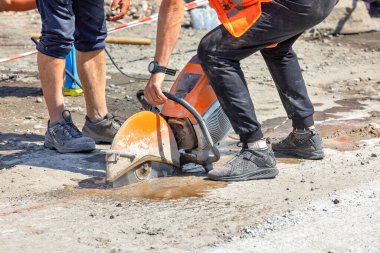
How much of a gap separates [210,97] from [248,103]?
290 millimetres

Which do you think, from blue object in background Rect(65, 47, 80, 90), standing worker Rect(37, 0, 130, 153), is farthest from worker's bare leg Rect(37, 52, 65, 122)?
blue object in background Rect(65, 47, 80, 90)

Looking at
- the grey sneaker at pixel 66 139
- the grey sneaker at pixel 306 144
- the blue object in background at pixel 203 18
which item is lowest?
the blue object in background at pixel 203 18

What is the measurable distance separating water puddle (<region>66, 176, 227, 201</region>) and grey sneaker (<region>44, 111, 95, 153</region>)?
0.61 m

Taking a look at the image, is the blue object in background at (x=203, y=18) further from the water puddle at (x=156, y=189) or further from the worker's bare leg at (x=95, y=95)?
the water puddle at (x=156, y=189)

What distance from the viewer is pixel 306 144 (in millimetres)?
5938

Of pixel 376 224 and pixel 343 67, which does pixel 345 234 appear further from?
pixel 343 67

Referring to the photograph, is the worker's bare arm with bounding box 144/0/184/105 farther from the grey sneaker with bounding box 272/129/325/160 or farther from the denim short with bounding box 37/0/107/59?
the grey sneaker with bounding box 272/129/325/160

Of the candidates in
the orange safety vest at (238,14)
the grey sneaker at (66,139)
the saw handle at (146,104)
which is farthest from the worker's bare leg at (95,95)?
the orange safety vest at (238,14)

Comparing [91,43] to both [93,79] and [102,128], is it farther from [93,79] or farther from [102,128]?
[102,128]

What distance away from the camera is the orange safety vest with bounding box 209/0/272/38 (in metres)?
5.20

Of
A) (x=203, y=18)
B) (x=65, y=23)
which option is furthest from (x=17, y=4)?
(x=203, y=18)

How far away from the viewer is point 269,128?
6.98 metres

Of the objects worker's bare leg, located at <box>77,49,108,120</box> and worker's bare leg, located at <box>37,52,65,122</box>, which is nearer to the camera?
worker's bare leg, located at <box>37,52,65,122</box>

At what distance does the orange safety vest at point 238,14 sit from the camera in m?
5.20
